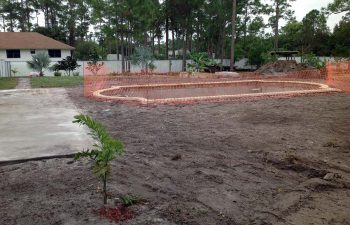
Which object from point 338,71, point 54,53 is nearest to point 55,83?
point 338,71

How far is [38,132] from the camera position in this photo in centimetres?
610

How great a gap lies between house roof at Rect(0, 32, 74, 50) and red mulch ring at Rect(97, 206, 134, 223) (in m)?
31.4

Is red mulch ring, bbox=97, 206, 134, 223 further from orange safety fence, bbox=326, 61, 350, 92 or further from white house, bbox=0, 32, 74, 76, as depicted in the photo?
white house, bbox=0, 32, 74, 76

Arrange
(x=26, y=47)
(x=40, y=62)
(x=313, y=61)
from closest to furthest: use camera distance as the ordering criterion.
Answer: (x=313, y=61) → (x=40, y=62) → (x=26, y=47)

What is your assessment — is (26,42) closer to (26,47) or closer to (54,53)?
(26,47)

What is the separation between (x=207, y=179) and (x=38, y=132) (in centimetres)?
352

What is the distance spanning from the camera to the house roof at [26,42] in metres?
31.2

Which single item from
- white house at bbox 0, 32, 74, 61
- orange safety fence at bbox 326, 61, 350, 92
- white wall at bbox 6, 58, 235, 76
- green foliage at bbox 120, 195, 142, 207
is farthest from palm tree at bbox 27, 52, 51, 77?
green foliage at bbox 120, 195, 142, 207

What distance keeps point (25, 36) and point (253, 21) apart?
80.8ft

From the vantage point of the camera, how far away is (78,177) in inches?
156

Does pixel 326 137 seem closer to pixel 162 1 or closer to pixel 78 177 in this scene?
pixel 78 177

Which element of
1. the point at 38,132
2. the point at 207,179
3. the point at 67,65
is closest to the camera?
the point at 207,179

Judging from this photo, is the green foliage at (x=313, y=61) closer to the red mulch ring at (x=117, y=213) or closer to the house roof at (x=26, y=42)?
the red mulch ring at (x=117, y=213)

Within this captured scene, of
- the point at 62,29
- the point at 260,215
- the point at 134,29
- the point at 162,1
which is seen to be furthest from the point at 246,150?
the point at 62,29
